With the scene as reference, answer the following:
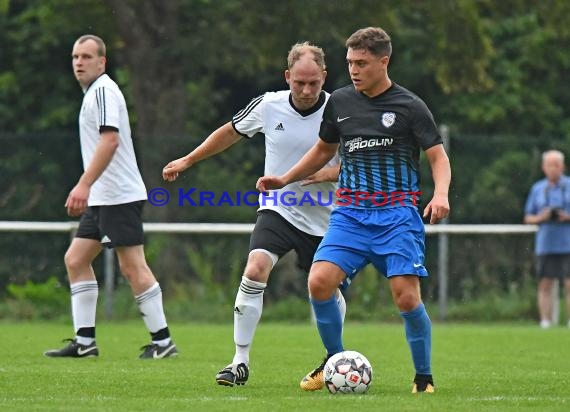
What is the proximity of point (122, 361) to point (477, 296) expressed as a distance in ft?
27.6

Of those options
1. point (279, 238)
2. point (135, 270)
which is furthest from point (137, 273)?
point (279, 238)

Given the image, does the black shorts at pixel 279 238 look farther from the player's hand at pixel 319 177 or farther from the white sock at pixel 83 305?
the white sock at pixel 83 305

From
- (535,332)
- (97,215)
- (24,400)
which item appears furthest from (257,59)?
(24,400)

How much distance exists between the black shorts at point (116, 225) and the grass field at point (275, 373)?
2.90ft

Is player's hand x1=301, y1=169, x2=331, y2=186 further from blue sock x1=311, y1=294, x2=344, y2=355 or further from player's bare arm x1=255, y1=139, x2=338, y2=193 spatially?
blue sock x1=311, y1=294, x2=344, y2=355

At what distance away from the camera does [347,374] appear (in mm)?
7422

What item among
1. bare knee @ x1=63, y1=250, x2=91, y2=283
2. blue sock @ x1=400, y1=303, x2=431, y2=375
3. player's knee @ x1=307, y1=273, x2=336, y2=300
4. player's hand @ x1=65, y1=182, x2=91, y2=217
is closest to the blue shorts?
player's knee @ x1=307, y1=273, x2=336, y2=300

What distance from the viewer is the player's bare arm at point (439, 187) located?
7.01m

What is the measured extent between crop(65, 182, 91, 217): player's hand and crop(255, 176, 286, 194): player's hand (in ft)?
6.21

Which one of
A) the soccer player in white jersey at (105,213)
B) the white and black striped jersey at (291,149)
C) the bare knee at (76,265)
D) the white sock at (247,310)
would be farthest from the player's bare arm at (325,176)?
the bare knee at (76,265)

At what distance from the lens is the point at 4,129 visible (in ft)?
80.8

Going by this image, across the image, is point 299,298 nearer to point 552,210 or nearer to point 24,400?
point 552,210

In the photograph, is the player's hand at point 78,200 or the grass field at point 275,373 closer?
the grass field at point 275,373

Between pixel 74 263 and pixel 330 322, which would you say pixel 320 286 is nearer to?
pixel 330 322
